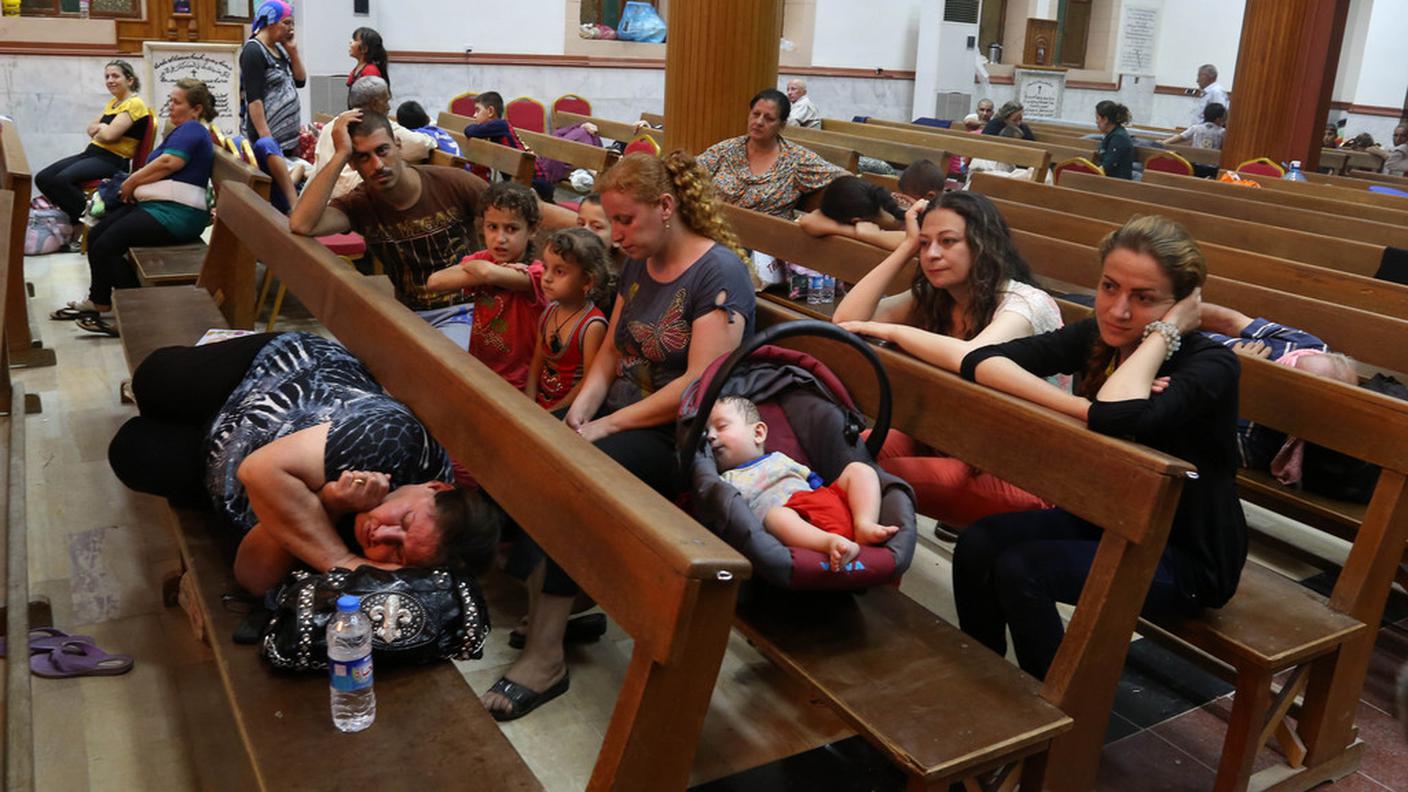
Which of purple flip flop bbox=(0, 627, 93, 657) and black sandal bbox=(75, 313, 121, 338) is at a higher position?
black sandal bbox=(75, 313, 121, 338)

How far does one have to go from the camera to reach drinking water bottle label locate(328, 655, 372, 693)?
200cm

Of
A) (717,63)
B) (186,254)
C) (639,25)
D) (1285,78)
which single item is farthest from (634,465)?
(639,25)

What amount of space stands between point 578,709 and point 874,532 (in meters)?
0.94

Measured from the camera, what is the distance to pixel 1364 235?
5.28 meters

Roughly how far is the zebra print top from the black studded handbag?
294 millimetres

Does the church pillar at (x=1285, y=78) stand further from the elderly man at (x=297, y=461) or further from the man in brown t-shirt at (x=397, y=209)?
the elderly man at (x=297, y=461)

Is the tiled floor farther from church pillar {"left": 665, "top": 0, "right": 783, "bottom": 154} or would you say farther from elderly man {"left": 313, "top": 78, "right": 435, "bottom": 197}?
church pillar {"left": 665, "top": 0, "right": 783, "bottom": 154}

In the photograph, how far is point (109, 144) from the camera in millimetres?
6879

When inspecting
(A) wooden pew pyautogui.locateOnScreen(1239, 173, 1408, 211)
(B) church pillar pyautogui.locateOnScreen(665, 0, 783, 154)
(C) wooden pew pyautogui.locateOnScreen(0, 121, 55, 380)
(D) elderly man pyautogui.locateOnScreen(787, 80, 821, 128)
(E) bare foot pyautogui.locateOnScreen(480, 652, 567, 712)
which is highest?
(B) church pillar pyautogui.locateOnScreen(665, 0, 783, 154)

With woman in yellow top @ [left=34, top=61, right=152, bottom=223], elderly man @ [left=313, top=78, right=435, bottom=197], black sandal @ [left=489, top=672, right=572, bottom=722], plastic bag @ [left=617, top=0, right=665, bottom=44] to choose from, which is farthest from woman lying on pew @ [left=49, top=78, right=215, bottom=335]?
plastic bag @ [left=617, top=0, right=665, bottom=44]

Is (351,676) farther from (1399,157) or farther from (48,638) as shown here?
(1399,157)

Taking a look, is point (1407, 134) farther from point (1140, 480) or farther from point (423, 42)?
point (1140, 480)

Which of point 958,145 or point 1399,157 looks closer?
point 958,145

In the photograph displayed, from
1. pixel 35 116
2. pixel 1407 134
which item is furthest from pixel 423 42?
pixel 1407 134
